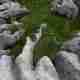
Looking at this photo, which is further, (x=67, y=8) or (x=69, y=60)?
(x=67, y=8)

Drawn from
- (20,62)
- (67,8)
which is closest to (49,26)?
(67,8)

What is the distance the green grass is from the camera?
0.80 meters

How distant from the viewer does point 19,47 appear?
805mm

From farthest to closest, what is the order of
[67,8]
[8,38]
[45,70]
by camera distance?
[67,8] < [8,38] < [45,70]

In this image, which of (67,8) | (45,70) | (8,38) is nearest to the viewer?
(45,70)

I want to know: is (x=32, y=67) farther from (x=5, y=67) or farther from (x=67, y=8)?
(x=67, y=8)

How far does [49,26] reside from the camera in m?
0.91

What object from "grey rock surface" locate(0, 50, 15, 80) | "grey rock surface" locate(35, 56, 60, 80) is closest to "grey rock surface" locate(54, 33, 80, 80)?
"grey rock surface" locate(35, 56, 60, 80)

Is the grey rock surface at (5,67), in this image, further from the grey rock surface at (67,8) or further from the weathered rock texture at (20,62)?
the grey rock surface at (67,8)

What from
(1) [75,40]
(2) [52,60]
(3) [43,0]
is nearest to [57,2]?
(3) [43,0]

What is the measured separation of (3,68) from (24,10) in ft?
1.32

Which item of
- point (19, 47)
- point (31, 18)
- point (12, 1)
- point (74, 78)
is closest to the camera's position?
point (74, 78)

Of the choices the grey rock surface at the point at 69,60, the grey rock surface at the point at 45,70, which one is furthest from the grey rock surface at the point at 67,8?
the grey rock surface at the point at 45,70

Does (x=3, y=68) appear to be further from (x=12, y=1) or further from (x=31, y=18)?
(x=12, y=1)
